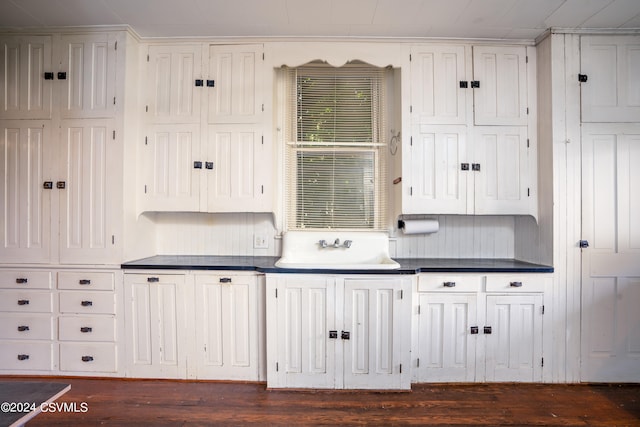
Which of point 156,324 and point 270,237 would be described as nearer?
point 156,324

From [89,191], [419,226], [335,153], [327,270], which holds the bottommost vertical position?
[327,270]

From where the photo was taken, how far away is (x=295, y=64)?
2596 mm

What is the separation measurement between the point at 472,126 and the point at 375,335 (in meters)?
1.74

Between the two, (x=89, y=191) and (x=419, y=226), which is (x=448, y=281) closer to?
(x=419, y=226)

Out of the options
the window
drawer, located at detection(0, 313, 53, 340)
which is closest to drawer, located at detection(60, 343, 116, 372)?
drawer, located at detection(0, 313, 53, 340)

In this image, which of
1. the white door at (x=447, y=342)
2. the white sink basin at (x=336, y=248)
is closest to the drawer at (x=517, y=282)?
the white door at (x=447, y=342)

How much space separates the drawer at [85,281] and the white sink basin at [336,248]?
128 centimetres

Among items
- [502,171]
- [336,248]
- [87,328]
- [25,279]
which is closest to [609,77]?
[502,171]

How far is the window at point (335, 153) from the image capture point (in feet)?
9.48

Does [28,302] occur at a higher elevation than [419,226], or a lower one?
lower

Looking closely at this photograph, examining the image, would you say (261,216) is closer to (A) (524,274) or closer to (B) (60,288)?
(B) (60,288)

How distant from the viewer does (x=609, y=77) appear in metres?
2.43

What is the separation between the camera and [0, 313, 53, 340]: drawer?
240 cm

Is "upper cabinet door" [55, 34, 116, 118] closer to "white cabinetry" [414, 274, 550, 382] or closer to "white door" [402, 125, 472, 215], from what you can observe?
"white door" [402, 125, 472, 215]
